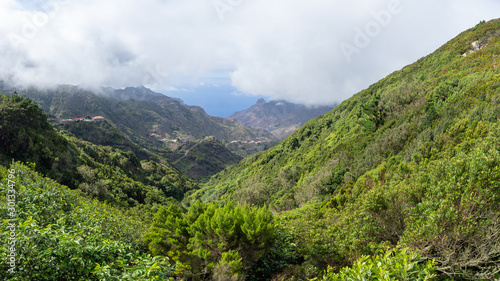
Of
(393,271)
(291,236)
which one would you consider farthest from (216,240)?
(393,271)

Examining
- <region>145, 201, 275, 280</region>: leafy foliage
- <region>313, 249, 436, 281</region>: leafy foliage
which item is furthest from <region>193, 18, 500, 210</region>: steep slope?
<region>313, 249, 436, 281</region>: leafy foliage

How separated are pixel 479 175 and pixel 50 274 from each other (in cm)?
1283

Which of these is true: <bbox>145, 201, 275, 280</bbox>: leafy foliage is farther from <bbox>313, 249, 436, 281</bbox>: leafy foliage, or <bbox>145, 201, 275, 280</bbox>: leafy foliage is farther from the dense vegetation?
<bbox>313, 249, 436, 281</bbox>: leafy foliage

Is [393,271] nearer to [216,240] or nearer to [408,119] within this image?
[216,240]

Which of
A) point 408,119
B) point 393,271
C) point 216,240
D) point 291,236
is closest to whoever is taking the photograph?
point 393,271

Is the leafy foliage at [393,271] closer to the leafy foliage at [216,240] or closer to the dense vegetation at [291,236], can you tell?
the dense vegetation at [291,236]

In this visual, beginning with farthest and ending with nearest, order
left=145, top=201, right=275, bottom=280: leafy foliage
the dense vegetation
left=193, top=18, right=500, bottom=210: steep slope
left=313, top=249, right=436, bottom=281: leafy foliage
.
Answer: left=193, top=18, right=500, bottom=210: steep slope, left=145, top=201, right=275, bottom=280: leafy foliage, the dense vegetation, left=313, top=249, right=436, bottom=281: leafy foliage

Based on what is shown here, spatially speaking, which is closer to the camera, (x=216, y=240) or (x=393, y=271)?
(x=393, y=271)

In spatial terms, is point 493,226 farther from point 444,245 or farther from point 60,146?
point 60,146

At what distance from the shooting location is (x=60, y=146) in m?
50.2

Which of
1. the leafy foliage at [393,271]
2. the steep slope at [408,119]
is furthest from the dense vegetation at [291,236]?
the steep slope at [408,119]

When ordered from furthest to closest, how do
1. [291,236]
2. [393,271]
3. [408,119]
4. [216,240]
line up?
[408,119] < [291,236] < [216,240] < [393,271]

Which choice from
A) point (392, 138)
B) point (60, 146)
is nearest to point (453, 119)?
point (392, 138)

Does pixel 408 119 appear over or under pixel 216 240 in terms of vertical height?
over
